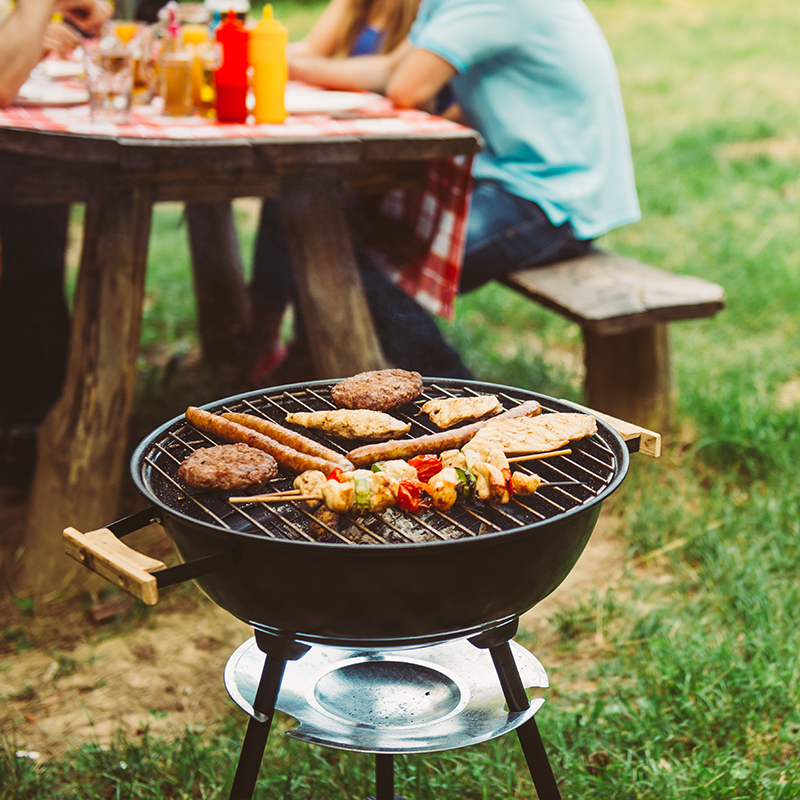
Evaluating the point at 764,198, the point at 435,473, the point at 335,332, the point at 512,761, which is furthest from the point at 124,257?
the point at 764,198

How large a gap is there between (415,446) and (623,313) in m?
1.66

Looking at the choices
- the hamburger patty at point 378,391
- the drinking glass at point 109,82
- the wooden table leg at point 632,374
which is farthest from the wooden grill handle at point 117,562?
the wooden table leg at point 632,374

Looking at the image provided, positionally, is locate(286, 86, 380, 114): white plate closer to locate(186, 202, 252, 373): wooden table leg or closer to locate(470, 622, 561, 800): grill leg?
locate(186, 202, 252, 373): wooden table leg

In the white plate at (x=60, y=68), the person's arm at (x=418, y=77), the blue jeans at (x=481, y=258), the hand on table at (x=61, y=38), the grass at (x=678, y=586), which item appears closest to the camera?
the grass at (x=678, y=586)

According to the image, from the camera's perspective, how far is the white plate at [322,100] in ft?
10.9

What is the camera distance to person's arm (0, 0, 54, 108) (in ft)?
9.43

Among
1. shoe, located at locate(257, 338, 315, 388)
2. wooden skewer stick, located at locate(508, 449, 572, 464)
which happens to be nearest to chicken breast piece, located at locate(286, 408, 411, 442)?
wooden skewer stick, located at locate(508, 449, 572, 464)

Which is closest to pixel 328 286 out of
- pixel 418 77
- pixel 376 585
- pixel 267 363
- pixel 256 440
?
pixel 418 77

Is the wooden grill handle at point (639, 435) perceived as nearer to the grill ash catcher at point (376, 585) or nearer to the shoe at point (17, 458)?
the grill ash catcher at point (376, 585)

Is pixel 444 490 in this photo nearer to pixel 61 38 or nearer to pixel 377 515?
pixel 377 515

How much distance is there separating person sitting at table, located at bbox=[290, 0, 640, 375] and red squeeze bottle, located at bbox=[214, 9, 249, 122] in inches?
26.3

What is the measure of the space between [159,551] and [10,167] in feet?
4.47

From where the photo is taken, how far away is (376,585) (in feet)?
4.95

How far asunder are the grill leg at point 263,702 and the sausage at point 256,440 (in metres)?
0.31
